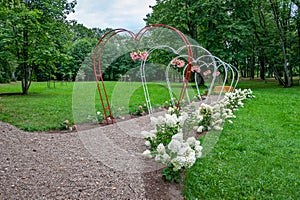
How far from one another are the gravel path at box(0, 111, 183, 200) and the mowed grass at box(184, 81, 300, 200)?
1.04 ft

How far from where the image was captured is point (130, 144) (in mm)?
3191

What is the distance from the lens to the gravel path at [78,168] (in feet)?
6.15

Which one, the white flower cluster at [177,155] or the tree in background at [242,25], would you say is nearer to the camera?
the white flower cluster at [177,155]

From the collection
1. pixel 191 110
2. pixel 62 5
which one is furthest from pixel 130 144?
pixel 62 5

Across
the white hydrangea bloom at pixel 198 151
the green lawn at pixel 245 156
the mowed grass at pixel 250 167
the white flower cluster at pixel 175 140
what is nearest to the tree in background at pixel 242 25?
the green lawn at pixel 245 156

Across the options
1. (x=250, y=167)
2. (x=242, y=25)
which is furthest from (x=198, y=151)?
(x=242, y=25)

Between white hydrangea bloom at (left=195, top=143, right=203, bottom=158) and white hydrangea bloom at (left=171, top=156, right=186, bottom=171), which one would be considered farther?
white hydrangea bloom at (left=195, top=143, right=203, bottom=158)

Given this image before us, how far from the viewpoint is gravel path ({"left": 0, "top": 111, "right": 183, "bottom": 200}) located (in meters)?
1.87

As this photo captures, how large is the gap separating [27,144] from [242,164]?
2645 mm

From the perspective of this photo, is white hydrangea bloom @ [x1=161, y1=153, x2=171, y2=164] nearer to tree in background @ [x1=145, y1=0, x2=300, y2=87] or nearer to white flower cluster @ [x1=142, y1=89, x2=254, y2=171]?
white flower cluster @ [x1=142, y1=89, x2=254, y2=171]

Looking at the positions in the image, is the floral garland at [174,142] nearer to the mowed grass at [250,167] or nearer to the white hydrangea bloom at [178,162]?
the white hydrangea bloom at [178,162]

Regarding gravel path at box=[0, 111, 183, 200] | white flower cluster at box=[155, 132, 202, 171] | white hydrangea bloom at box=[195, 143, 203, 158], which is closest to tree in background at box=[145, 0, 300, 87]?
gravel path at box=[0, 111, 183, 200]

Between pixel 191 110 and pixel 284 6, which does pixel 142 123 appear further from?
pixel 284 6

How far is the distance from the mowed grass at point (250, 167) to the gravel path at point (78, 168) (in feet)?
1.04
